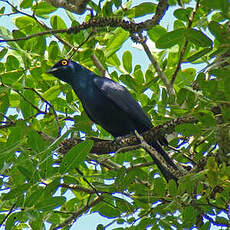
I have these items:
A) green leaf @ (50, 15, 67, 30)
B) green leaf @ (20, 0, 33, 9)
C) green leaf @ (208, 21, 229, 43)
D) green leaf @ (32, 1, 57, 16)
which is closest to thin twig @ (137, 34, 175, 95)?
green leaf @ (50, 15, 67, 30)

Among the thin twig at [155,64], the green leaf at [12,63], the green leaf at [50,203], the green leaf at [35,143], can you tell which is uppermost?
the green leaf at [12,63]

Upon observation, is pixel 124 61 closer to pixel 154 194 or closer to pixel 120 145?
pixel 120 145

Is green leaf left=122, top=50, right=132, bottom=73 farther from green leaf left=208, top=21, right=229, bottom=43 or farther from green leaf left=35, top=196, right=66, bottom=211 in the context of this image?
green leaf left=35, top=196, right=66, bottom=211

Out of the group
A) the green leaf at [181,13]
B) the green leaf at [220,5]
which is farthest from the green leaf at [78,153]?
the green leaf at [181,13]

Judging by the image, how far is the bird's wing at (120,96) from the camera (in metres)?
6.00

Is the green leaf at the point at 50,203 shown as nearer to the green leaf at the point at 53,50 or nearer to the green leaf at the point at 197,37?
the green leaf at the point at 197,37

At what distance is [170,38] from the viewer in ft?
12.8

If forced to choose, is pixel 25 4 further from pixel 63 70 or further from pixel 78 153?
pixel 78 153

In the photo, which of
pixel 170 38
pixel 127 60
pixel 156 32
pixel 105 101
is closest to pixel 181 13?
pixel 170 38

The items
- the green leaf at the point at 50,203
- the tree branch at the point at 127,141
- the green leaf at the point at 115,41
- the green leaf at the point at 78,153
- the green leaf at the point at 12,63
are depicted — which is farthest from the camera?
the green leaf at the point at 115,41

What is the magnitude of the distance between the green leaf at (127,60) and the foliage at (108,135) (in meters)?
0.01

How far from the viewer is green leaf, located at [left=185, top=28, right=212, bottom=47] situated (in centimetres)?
350

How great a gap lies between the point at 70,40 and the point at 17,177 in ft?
5.81

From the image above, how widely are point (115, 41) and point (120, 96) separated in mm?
1147
